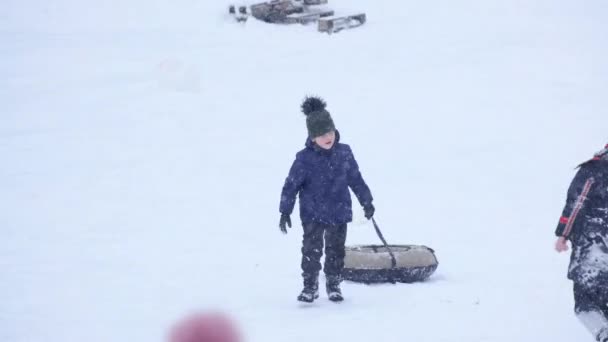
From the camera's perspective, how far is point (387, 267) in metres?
6.78

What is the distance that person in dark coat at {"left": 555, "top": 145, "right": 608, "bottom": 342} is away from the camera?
14.6ft

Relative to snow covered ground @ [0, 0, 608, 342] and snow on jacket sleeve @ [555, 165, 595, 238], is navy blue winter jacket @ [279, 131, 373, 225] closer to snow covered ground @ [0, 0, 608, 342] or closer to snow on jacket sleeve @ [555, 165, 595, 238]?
snow covered ground @ [0, 0, 608, 342]

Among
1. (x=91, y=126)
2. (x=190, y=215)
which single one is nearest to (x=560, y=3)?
(x=91, y=126)

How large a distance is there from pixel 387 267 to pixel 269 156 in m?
5.13

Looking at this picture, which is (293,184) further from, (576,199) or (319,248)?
(576,199)

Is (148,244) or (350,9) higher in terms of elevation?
(350,9)

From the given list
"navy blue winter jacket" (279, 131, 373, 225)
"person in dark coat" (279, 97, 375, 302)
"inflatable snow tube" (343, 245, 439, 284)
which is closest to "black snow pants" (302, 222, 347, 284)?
"person in dark coat" (279, 97, 375, 302)

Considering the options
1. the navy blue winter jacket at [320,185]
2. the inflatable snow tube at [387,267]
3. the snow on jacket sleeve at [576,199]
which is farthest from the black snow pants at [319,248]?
the snow on jacket sleeve at [576,199]

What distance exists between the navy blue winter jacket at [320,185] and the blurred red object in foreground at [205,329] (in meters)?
0.96

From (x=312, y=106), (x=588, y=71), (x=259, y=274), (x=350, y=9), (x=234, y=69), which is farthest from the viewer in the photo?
(x=350, y=9)

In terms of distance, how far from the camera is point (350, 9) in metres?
→ 19.0

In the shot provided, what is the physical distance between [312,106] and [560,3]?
15.2m

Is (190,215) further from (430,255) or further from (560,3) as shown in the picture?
(560,3)

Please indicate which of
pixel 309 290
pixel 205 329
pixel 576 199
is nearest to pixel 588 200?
pixel 576 199
